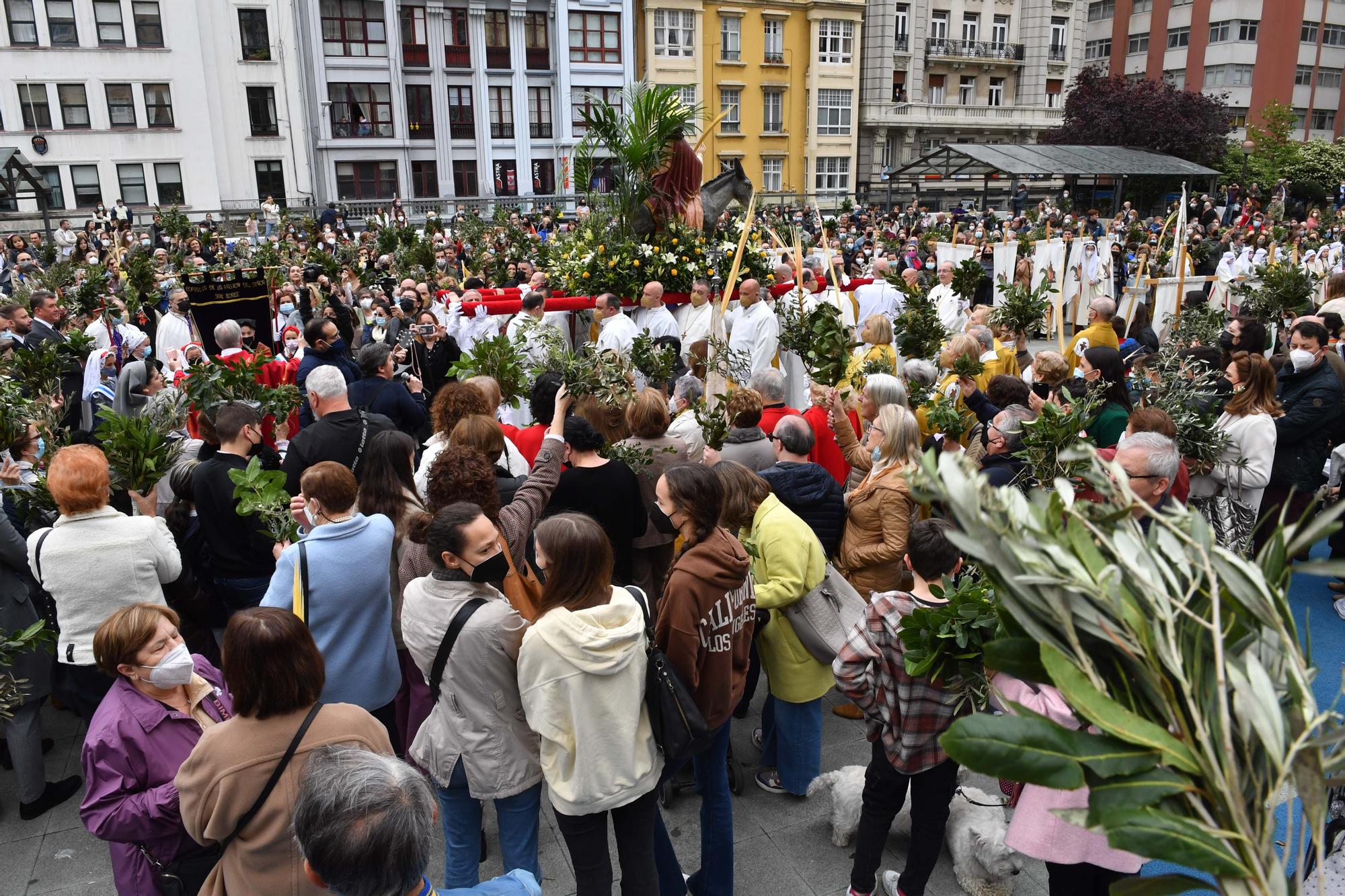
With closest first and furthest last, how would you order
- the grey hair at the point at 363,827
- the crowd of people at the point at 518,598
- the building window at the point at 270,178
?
the grey hair at the point at 363,827, the crowd of people at the point at 518,598, the building window at the point at 270,178

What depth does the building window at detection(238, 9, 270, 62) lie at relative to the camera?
36250 millimetres

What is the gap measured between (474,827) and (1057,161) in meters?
25.6

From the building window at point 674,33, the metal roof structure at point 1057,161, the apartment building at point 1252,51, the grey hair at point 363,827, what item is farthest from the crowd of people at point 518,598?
the apartment building at point 1252,51

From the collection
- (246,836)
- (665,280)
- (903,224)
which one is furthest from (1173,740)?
(903,224)

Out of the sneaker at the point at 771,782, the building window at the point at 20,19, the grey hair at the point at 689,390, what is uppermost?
the building window at the point at 20,19

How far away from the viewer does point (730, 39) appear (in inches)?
1678

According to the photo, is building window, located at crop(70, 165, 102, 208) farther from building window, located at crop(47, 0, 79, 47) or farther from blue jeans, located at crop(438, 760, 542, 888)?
blue jeans, located at crop(438, 760, 542, 888)

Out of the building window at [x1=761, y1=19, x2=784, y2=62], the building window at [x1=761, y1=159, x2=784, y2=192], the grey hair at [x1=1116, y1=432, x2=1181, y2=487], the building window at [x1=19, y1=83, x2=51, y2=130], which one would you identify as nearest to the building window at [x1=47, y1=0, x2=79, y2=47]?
the building window at [x1=19, y1=83, x2=51, y2=130]

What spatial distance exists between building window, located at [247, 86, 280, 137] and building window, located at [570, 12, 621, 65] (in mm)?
12991

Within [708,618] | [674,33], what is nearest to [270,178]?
[674,33]

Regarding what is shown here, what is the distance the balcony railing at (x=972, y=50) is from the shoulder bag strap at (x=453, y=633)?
50574 millimetres

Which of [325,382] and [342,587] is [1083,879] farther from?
[325,382]

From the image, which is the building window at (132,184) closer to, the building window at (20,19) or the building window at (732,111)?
the building window at (20,19)

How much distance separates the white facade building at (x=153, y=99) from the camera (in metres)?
34.0
